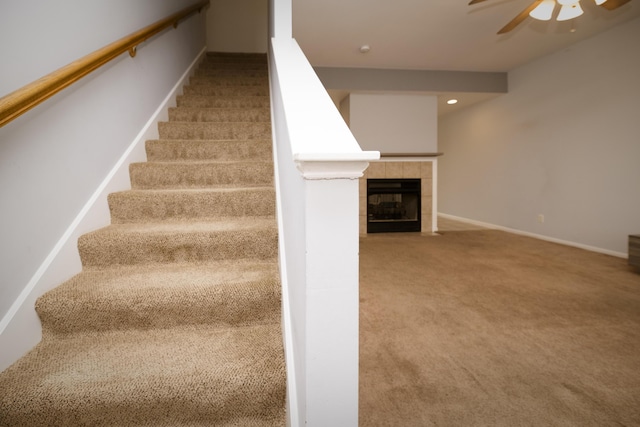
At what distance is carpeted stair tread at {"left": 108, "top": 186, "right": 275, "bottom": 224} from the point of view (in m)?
1.68

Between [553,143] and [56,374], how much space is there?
18.3ft

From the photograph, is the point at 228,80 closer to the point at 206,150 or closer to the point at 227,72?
the point at 227,72

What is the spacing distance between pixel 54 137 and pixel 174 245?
0.63 m

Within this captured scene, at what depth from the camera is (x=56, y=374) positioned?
0.97 m

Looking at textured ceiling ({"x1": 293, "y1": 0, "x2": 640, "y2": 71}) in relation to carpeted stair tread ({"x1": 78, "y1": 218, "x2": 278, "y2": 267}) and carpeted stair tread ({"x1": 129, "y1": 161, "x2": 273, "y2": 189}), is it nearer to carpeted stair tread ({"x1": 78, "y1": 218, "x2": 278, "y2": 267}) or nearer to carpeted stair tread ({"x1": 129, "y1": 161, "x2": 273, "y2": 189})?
carpeted stair tread ({"x1": 129, "y1": 161, "x2": 273, "y2": 189})

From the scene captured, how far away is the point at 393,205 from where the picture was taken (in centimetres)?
575

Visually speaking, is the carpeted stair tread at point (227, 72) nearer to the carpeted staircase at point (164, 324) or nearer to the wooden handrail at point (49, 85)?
the wooden handrail at point (49, 85)

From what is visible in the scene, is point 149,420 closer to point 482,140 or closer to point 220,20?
point 220,20

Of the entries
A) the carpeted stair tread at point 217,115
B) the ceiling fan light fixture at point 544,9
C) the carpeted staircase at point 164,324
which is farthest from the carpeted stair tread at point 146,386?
the ceiling fan light fixture at point 544,9

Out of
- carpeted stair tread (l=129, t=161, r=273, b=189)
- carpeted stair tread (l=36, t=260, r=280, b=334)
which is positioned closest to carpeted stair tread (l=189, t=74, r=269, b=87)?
carpeted stair tread (l=129, t=161, r=273, b=189)

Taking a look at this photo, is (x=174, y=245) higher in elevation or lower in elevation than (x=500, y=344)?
higher

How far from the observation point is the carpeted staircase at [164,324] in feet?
3.05

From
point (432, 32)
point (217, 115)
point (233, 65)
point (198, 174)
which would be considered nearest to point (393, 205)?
point (432, 32)

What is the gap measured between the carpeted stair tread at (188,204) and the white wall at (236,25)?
4.88 meters
